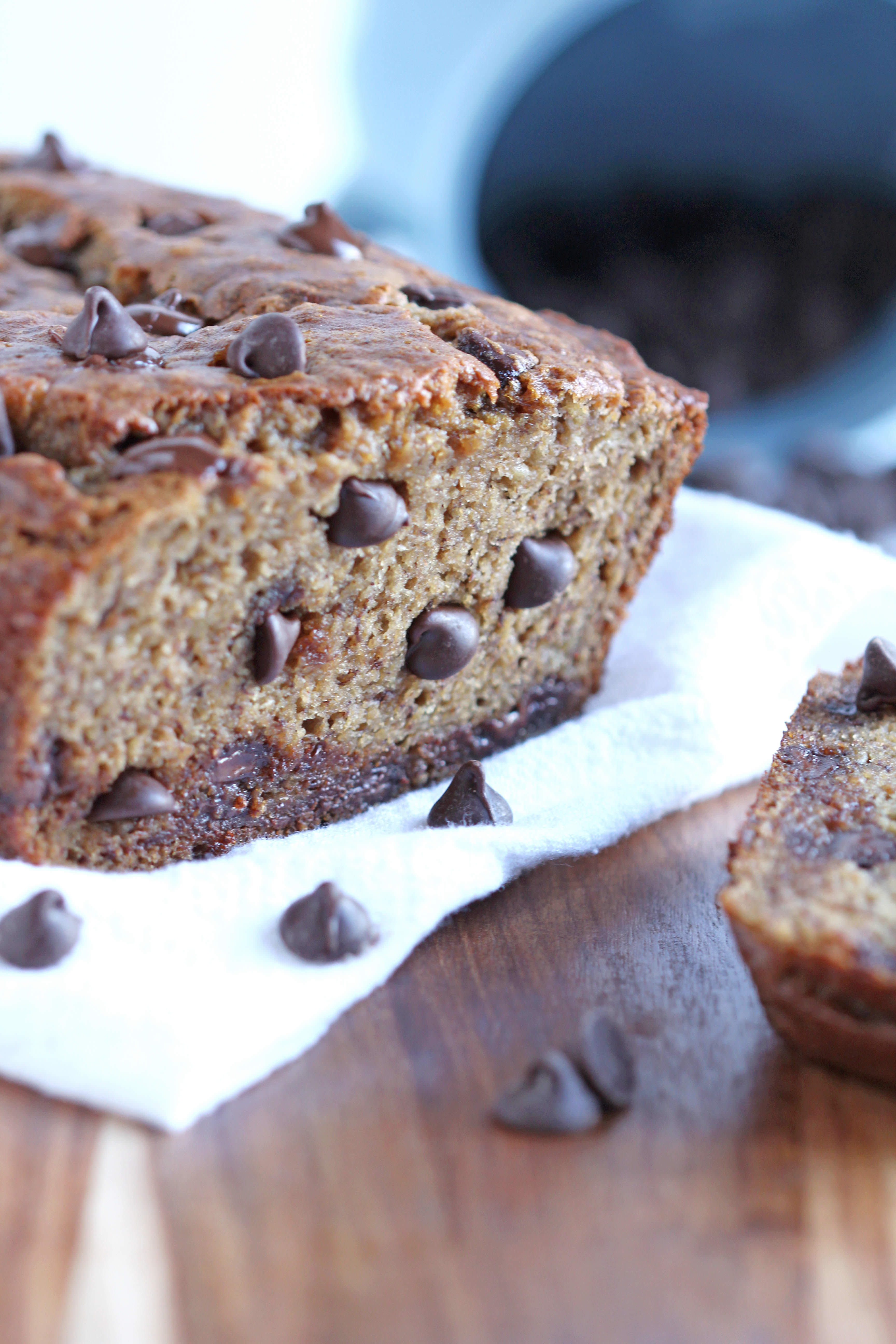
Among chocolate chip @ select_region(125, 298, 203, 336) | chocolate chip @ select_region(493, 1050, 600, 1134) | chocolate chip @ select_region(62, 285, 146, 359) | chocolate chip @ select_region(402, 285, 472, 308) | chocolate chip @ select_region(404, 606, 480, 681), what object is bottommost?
chocolate chip @ select_region(493, 1050, 600, 1134)

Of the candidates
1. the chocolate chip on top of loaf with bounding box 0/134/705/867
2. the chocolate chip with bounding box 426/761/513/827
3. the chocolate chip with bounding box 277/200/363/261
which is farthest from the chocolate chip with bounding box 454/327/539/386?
the chocolate chip with bounding box 426/761/513/827

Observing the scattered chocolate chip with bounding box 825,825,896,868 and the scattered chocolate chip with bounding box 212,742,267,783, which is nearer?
the scattered chocolate chip with bounding box 825,825,896,868

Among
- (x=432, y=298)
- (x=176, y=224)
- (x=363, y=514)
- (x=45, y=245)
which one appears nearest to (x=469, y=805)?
(x=363, y=514)

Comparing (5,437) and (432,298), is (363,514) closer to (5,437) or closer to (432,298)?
(5,437)

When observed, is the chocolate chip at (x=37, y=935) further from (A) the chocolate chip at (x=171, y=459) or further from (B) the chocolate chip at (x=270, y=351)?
(B) the chocolate chip at (x=270, y=351)

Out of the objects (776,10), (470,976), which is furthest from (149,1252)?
(776,10)

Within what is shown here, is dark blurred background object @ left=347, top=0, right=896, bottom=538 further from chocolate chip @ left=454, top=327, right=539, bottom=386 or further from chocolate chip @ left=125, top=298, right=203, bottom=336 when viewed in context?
chocolate chip @ left=125, top=298, right=203, bottom=336
